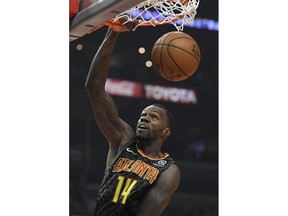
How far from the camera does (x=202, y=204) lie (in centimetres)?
946

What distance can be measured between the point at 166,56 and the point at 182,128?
4.23m

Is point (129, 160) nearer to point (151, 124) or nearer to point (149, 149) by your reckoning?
point (149, 149)

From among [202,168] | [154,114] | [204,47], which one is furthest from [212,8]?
[154,114]

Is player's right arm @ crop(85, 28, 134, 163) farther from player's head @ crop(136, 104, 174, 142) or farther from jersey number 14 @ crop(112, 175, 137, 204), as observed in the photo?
jersey number 14 @ crop(112, 175, 137, 204)

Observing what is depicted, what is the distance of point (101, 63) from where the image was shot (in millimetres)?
5305

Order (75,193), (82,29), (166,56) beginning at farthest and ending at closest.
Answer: (75,193) < (166,56) < (82,29)

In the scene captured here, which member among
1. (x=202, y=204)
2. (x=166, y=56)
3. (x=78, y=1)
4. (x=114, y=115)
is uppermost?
(x=78, y=1)

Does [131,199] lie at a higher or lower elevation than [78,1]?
lower

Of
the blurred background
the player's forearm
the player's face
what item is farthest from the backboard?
the blurred background

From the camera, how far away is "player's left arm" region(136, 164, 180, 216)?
17.2 feet

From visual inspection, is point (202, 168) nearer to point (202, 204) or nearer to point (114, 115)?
point (202, 204)

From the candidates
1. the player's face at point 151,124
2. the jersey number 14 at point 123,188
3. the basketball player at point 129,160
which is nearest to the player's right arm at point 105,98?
the basketball player at point 129,160

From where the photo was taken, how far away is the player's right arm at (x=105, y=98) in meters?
5.29

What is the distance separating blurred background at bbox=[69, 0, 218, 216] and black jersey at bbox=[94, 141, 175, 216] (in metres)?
3.02
